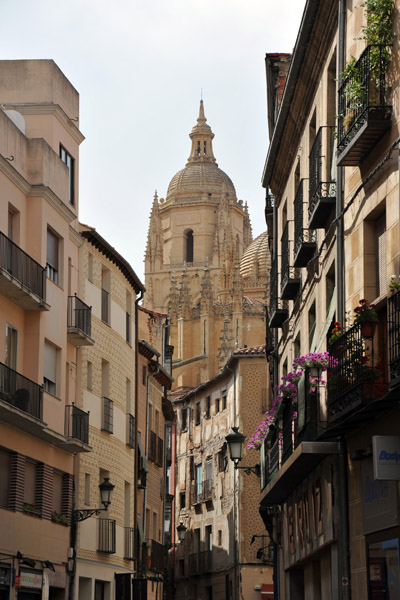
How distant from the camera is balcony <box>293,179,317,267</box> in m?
21.3

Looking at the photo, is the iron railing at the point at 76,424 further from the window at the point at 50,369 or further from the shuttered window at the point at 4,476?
the shuttered window at the point at 4,476

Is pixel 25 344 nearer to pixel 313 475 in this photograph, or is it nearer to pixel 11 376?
pixel 11 376

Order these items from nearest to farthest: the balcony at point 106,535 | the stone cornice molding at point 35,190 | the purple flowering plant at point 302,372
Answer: the purple flowering plant at point 302,372 < the stone cornice molding at point 35,190 < the balcony at point 106,535

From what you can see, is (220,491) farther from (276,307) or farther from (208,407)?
(276,307)

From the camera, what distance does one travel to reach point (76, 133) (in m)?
31.1

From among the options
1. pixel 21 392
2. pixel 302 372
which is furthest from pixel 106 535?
pixel 302 372

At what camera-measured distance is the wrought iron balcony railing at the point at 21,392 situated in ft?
77.5

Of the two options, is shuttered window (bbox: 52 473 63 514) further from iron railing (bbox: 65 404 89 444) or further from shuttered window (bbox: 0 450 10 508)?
shuttered window (bbox: 0 450 10 508)

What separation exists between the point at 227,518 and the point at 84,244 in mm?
27935

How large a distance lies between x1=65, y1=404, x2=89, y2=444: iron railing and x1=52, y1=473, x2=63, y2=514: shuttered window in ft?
3.37

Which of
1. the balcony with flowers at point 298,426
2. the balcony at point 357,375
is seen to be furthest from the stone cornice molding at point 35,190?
the balcony at point 357,375

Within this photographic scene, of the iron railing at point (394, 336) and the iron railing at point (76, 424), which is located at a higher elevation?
the iron railing at point (76, 424)

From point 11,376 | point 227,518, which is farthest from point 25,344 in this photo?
point 227,518

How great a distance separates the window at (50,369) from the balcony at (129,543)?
9.48 m
